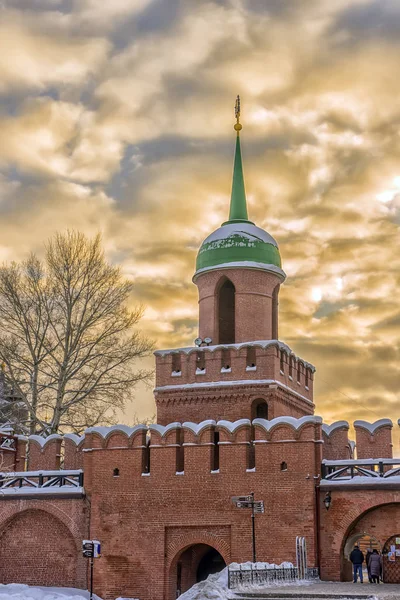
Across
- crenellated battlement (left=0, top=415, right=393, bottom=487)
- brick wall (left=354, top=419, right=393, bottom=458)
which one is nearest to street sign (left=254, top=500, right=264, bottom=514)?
crenellated battlement (left=0, top=415, right=393, bottom=487)

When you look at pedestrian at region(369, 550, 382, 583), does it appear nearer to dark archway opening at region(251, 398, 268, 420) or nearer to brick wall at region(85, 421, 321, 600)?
brick wall at region(85, 421, 321, 600)

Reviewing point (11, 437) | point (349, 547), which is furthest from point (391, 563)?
point (11, 437)

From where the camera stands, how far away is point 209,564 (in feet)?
79.4

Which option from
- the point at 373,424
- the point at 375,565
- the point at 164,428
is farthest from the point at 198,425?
the point at 375,565

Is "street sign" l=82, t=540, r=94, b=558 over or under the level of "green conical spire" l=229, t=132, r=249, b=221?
under

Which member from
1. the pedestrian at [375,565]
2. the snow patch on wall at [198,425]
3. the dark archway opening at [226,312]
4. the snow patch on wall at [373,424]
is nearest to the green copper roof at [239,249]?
the dark archway opening at [226,312]

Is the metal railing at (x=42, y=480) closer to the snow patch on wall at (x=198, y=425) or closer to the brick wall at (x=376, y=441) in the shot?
the snow patch on wall at (x=198, y=425)

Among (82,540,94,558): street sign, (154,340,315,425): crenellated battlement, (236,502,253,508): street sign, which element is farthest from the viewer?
(154,340,315,425): crenellated battlement

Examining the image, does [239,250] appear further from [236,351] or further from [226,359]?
[226,359]

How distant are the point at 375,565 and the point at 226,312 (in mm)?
9180

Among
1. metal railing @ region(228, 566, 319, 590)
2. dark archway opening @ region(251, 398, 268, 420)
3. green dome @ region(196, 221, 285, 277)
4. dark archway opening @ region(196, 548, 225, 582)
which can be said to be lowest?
metal railing @ region(228, 566, 319, 590)

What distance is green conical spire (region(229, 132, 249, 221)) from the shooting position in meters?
28.4

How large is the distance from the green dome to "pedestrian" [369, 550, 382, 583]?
30.0 feet

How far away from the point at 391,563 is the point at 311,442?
350 centimetres
